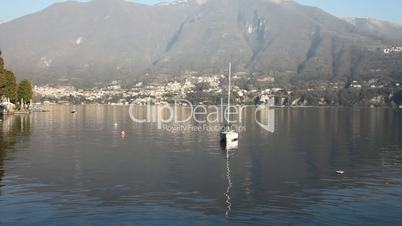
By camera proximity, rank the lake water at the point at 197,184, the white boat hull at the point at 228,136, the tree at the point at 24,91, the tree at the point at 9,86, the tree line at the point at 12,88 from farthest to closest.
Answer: the tree at the point at 24,91
the tree at the point at 9,86
the tree line at the point at 12,88
the white boat hull at the point at 228,136
the lake water at the point at 197,184

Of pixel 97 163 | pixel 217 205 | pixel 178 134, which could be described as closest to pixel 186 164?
pixel 97 163

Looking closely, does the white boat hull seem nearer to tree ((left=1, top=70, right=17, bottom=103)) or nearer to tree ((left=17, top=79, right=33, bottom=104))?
tree ((left=1, top=70, right=17, bottom=103))

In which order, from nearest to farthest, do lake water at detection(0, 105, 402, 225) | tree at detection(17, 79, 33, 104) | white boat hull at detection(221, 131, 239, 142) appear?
lake water at detection(0, 105, 402, 225) → white boat hull at detection(221, 131, 239, 142) → tree at detection(17, 79, 33, 104)

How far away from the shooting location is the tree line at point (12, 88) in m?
132

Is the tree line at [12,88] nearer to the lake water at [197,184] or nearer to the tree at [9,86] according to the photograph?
the tree at [9,86]

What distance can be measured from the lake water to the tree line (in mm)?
60355

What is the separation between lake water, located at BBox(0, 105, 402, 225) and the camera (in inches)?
1282

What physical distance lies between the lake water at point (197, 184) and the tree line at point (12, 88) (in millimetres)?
60355

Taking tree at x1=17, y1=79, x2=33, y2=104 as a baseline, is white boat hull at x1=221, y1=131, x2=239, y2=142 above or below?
below

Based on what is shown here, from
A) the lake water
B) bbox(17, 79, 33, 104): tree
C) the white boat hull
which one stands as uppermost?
bbox(17, 79, 33, 104): tree

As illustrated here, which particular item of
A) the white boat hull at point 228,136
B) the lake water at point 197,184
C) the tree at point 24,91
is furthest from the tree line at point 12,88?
the white boat hull at point 228,136

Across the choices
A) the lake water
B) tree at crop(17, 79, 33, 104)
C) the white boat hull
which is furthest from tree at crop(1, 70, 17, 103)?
the white boat hull

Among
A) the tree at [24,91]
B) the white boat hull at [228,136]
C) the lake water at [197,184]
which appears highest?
the tree at [24,91]

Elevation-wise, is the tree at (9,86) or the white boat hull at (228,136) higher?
the tree at (9,86)
